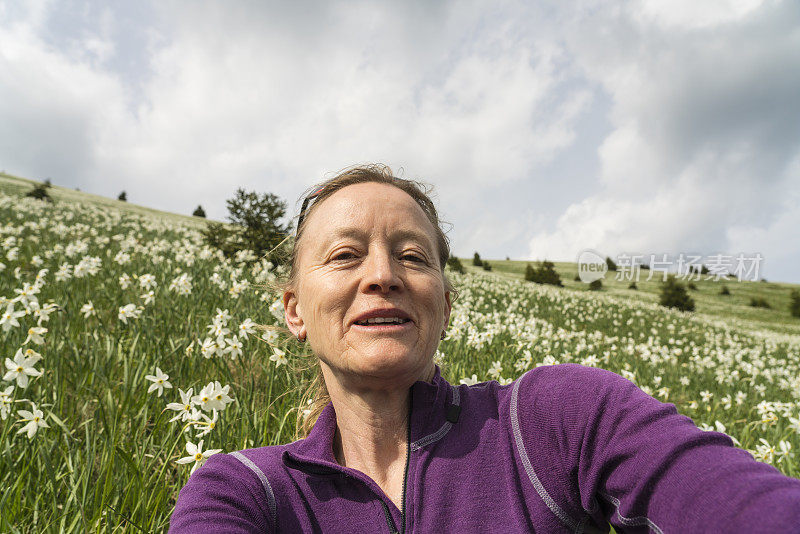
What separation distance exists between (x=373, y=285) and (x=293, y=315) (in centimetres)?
70

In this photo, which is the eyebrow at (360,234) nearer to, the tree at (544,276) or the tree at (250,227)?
the tree at (250,227)

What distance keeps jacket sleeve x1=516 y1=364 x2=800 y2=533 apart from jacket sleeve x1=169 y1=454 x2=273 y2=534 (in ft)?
3.00

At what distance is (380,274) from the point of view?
1.56 m

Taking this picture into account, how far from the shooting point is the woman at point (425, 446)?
44.2 inches

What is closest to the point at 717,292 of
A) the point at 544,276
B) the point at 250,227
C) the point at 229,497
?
the point at 544,276

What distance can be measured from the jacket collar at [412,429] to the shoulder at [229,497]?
11cm

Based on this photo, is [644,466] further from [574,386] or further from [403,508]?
[403,508]

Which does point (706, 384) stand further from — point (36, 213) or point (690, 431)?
point (36, 213)

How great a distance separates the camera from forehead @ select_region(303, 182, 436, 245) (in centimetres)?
171

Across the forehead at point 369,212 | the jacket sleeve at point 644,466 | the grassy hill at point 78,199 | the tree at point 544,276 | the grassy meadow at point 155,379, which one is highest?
the grassy hill at point 78,199

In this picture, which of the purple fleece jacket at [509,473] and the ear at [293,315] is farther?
the ear at [293,315]

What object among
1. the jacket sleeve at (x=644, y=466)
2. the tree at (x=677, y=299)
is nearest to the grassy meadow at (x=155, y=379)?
the jacket sleeve at (x=644, y=466)

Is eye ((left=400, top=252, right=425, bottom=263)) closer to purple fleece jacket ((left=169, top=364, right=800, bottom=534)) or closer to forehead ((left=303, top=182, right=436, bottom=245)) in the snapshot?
forehead ((left=303, top=182, right=436, bottom=245))

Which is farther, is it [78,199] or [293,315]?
[78,199]
